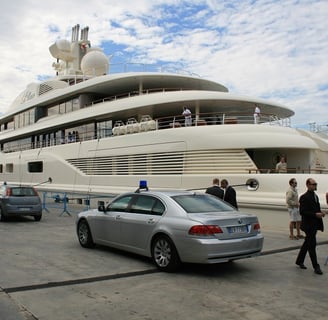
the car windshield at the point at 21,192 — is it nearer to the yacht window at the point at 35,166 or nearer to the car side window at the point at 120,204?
the car side window at the point at 120,204

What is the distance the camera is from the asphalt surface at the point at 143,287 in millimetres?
4836

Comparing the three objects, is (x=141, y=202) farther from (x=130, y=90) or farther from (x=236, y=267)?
(x=130, y=90)

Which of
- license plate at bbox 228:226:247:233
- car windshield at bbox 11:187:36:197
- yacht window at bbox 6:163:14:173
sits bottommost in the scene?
license plate at bbox 228:226:247:233

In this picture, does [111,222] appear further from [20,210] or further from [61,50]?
[61,50]

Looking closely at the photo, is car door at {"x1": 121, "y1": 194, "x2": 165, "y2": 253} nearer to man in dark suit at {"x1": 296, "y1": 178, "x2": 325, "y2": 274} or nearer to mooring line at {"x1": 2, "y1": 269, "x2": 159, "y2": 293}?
mooring line at {"x1": 2, "y1": 269, "x2": 159, "y2": 293}

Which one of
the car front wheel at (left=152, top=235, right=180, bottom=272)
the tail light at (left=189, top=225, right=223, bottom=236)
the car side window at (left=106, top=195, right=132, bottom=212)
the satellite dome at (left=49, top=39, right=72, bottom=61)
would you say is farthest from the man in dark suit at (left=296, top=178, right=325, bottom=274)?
the satellite dome at (left=49, top=39, right=72, bottom=61)

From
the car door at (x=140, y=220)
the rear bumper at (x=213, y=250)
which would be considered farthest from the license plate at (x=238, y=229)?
the car door at (x=140, y=220)

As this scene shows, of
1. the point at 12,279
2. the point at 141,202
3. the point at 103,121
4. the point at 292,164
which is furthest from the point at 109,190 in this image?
the point at 12,279

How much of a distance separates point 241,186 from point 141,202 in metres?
6.69

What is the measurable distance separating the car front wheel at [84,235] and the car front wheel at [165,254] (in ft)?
7.32

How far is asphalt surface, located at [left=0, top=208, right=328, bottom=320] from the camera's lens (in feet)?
15.9

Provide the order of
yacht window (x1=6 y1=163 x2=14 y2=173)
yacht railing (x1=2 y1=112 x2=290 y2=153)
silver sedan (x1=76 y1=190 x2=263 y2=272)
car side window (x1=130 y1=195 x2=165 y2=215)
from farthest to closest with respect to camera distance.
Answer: yacht window (x1=6 y1=163 x2=14 y2=173) < yacht railing (x1=2 y1=112 x2=290 y2=153) < car side window (x1=130 y1=195 x2=165 y2=215) < silver sedan (x1=76 y1=190 x2=263 y2=272)

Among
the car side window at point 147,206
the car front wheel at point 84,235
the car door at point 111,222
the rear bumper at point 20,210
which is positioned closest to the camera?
the car side window at point 147,206

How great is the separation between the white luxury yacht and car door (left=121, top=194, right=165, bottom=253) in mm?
6213
